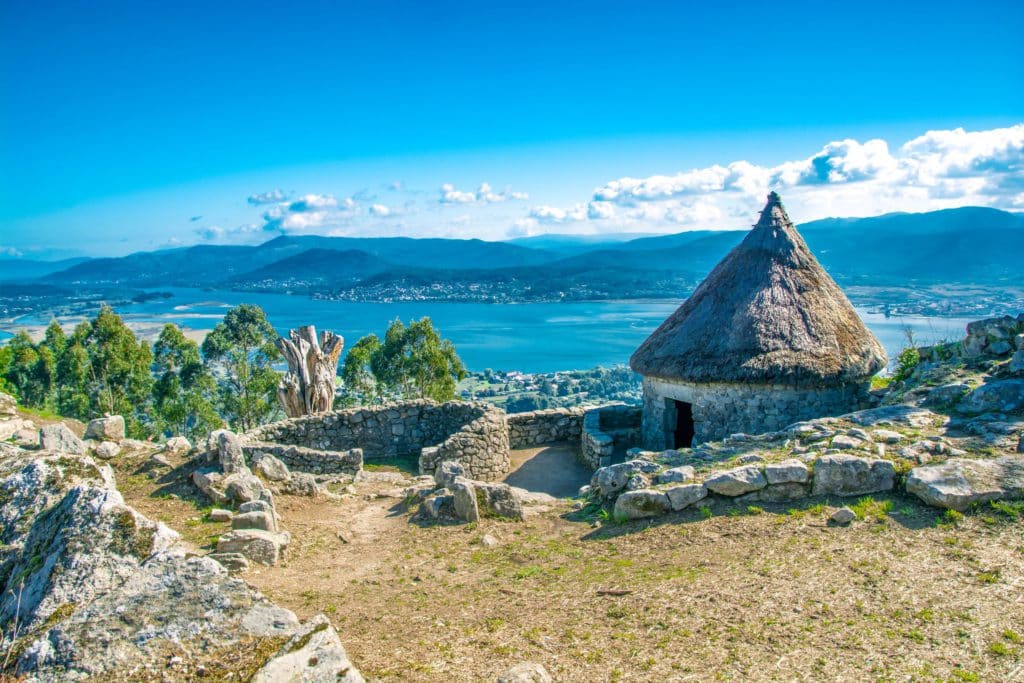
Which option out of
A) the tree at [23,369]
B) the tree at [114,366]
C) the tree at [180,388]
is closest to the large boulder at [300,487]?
the tree at [114,366]

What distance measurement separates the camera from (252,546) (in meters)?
6.98

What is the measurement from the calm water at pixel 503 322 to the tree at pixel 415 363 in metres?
36.3

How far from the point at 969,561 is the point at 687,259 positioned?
148 meters

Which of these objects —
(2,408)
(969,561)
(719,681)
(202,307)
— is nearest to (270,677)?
(719,681)

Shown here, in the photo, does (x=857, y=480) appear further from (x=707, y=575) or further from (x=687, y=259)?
(x=687, y=259)

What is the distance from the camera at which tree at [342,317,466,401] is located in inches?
1017

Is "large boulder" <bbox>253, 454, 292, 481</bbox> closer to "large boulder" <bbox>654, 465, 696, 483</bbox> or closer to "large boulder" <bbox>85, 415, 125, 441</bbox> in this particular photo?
"large boulder" <bbox>85, 415, 125, 441</bbox>

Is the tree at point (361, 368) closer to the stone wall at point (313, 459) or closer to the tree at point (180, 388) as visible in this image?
the tree at point (180, 388)

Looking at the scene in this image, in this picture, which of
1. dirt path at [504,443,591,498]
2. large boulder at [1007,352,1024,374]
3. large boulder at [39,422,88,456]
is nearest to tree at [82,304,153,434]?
large boulder at [39,422,88,456]

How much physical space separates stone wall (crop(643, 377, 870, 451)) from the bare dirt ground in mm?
5737

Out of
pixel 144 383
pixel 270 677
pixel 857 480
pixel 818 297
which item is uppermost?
pixel 818 297

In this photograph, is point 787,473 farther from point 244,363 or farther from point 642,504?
point 244,363

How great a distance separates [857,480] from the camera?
7.40m

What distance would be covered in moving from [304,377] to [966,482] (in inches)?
571
